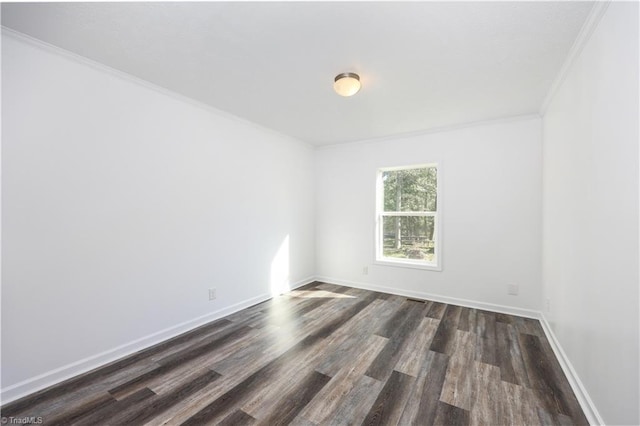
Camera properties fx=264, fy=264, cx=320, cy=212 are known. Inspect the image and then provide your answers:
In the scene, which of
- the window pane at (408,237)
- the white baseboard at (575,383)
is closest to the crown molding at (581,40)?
the window pane at (408,237)

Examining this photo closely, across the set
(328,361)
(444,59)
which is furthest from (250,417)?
(444,59)

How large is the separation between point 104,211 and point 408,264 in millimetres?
3677

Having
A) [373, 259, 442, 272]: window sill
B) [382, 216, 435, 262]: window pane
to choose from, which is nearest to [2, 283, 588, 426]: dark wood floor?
[373, 259, 442, 272]: window sill

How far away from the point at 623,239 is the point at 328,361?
2.05 metres

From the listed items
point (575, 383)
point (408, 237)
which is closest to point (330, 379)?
point (575, 383)

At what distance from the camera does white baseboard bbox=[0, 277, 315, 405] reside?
1783 mm

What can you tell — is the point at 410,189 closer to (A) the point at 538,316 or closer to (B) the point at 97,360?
(A) the point at 538,316

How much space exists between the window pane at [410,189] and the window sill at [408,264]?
0.80 metres

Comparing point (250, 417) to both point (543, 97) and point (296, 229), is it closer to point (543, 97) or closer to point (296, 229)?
point (296, 229)

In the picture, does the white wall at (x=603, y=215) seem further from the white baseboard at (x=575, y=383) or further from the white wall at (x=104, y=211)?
the white wall at (x=104, y=211)

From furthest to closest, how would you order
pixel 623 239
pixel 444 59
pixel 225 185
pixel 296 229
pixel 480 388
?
1. pixel 296 229
2. pixel 225 185
3. pixel 444 59
4. pixel 480 388
5. pixel 623 239

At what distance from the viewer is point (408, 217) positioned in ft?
13.5

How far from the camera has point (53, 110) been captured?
1.94 m

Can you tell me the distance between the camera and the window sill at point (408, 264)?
3.78 metres
